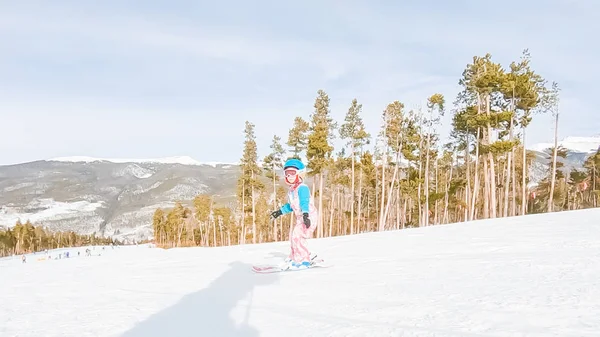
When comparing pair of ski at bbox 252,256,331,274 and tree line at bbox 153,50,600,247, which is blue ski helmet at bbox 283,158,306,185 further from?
tree line at bbox 153,50,600,247

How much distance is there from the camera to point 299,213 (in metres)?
9.18

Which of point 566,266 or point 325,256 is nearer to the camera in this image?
point 566,266

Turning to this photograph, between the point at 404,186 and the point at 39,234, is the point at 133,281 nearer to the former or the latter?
the point at 404,186

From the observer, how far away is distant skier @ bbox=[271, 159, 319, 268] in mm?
8523

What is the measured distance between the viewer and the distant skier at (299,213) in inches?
336

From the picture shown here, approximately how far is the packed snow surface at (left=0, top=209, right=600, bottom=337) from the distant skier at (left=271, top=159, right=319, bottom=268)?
3.12ft

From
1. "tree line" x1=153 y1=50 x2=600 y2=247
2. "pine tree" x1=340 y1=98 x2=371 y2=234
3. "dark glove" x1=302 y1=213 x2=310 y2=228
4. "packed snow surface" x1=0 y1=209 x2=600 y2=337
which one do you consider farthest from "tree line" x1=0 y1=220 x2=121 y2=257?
"packed snow surface" x1=0 y1=209 x2=600 y2=337

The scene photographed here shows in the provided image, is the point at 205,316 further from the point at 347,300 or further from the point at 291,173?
the point at 291,173

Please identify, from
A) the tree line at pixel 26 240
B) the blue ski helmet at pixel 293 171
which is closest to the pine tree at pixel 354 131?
the blue ski helmet at pixel 293 171

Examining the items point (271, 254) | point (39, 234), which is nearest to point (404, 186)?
point (271, 254)

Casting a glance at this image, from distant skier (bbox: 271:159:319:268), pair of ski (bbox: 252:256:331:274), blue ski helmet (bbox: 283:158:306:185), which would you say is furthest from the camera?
blue ski helmet (bbox: 283:158:306:185)

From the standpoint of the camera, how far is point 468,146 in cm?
3659

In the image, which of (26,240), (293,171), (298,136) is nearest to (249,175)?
(298,136)

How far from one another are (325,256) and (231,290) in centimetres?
454
